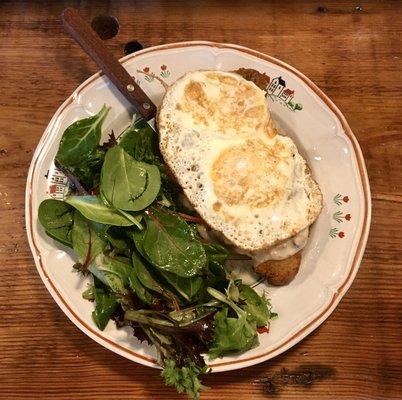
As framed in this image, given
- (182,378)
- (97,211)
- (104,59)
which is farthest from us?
(104,59)

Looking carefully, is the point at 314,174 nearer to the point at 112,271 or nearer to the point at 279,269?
the point at 279,269

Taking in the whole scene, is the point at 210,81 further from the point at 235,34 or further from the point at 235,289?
the point at 235,289

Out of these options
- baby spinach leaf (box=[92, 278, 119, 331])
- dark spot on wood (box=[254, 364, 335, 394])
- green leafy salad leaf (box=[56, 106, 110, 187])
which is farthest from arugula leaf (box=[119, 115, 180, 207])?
dark spot on wood (box=[254, 364, 335, 394])

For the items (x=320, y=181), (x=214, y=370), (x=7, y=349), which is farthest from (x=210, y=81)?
(x=7, y=349)

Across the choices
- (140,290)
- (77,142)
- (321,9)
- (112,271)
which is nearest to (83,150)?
(77,142)

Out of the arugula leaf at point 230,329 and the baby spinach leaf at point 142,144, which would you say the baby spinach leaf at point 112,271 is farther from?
the baby spinach leaf at point 142,144

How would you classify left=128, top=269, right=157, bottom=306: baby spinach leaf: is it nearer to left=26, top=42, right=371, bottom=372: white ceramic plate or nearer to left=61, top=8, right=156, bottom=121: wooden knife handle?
left=26, top=42, right=371, bottom=372: white ceramic plate

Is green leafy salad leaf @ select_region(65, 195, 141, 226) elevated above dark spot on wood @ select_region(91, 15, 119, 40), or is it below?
below
